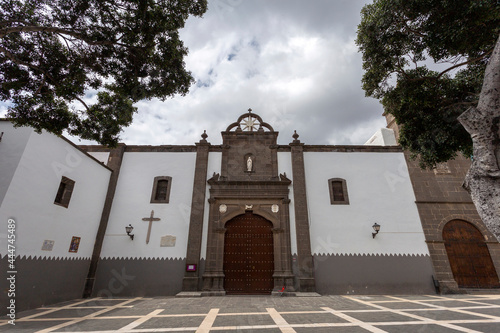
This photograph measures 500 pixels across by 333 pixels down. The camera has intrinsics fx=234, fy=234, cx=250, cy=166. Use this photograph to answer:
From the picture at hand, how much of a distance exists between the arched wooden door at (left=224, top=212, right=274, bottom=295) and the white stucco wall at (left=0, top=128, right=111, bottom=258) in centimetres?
581

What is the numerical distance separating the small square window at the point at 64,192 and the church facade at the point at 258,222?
4cm

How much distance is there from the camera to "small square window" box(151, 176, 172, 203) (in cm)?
1084

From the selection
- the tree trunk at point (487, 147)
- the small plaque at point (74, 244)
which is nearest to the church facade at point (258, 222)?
the small plaque at point (74, 244)

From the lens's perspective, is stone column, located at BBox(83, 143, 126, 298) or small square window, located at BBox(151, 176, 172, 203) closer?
stone column, located at BBox(83, 143, 126, 298)

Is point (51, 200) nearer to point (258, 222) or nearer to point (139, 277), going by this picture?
point (139, 277)

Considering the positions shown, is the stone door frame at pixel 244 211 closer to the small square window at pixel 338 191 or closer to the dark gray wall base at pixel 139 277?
the dark gray wall base at pixel 139 277

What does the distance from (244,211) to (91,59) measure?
7.73 meters

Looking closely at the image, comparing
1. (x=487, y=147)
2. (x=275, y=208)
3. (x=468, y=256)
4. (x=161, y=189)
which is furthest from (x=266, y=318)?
(x=468, y=256)

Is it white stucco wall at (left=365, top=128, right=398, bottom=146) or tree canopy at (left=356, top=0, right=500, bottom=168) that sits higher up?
white stucco wall at (left=365, top=128, right=398, bottom=146)

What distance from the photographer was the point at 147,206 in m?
10.7

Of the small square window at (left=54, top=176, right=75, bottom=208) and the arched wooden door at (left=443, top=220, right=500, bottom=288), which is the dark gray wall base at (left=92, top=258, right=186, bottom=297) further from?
the arched wooden door at (left=443, top=220, right=500, bottom=288)

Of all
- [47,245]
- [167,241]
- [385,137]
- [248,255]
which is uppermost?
[385,137]

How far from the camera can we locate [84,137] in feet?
22.2

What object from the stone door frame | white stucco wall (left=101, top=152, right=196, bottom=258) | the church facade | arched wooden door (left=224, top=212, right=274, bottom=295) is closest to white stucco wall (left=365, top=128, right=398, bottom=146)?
the church facade
